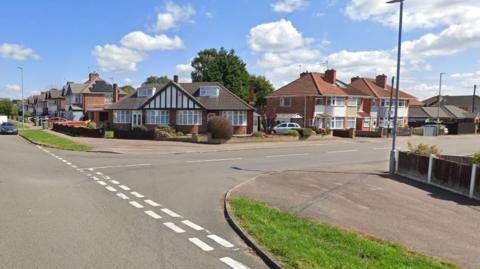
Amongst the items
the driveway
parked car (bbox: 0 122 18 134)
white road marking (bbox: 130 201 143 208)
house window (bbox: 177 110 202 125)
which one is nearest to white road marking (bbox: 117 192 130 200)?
white road marking (bbox: 130 201 143 208)

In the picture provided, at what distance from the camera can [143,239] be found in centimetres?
726

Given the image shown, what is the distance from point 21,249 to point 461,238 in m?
8.37

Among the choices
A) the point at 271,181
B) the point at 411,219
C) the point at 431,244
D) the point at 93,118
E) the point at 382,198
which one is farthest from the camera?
the point at 93,118

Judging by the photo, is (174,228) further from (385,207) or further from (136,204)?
(385,207)

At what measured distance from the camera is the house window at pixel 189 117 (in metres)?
42.3

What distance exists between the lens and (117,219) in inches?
342

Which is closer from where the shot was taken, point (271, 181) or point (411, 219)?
point (411, 219)

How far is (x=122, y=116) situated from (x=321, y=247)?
44764mm

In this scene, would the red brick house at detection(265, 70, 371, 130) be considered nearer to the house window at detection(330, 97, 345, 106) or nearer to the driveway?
the house window at detection(330, 97, 345, 106)

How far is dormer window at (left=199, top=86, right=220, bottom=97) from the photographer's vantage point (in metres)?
44.1

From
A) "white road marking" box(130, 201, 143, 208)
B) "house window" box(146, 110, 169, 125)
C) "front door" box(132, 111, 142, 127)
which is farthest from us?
"front door" box(132, 111, 142, 127)

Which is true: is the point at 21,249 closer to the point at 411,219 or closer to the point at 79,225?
the point at 79,225

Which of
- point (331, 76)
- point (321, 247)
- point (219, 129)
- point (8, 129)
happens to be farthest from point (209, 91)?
point (321, 247)

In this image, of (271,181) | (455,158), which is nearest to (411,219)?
(271,181)
